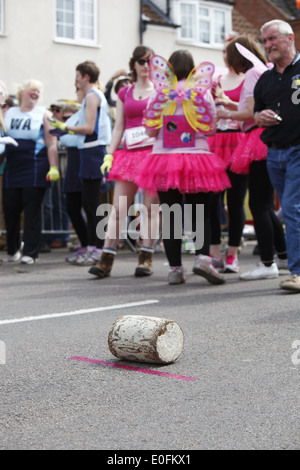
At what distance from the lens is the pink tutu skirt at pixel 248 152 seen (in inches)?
269

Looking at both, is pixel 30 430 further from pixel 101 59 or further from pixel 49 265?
pixel 101 59

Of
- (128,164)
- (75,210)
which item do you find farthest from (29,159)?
(128,164)

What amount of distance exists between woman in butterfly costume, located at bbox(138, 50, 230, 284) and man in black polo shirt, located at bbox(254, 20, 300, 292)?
701 mm

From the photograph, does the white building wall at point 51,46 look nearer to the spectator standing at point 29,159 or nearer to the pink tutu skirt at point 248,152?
the spectator standing at point 29,159

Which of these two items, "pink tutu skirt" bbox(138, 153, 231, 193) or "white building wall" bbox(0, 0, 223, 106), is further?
"white building wall" bbox(0, 0, 223, 106)

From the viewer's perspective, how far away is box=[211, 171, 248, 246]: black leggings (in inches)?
290

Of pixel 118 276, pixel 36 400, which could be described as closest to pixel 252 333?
pixel 36 400

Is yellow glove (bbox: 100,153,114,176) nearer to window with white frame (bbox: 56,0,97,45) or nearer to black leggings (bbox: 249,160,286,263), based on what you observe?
black leggings (bbox: 249,160,286,263)

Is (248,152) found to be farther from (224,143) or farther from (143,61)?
(143,61)

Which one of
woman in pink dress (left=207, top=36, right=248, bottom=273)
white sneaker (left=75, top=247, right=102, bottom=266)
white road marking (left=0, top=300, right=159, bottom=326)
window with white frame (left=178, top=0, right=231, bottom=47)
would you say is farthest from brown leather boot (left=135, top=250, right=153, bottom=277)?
window with white frame (left=178, top=0, right=231, bottom=47)

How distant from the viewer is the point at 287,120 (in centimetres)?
615

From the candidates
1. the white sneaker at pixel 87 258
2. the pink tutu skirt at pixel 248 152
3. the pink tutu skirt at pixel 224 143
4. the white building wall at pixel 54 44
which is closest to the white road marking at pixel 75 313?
the pink tutu skirt at pixel 248 152

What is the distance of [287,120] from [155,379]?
128 inches
